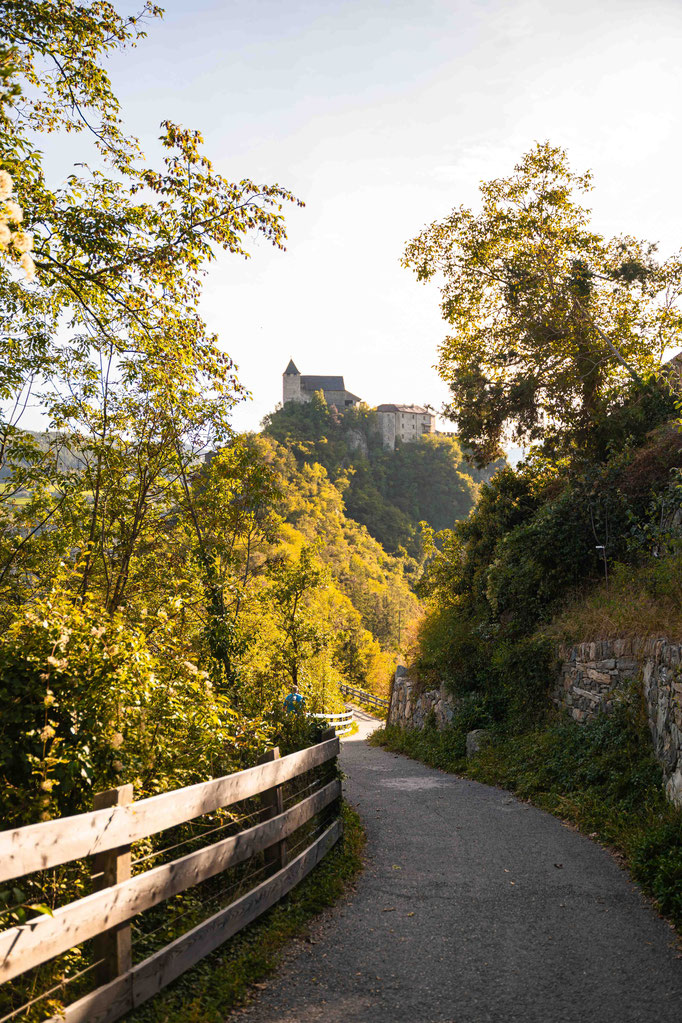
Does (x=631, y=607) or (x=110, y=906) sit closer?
(x=110, y=906)

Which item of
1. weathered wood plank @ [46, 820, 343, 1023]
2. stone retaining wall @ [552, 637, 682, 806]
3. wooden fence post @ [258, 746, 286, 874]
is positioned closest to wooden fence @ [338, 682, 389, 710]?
stone retaining wall @ [552, 637, 682, 806]

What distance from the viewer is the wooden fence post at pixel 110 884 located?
133 inches

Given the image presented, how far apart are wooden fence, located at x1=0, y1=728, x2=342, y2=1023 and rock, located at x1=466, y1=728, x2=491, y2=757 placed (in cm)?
917

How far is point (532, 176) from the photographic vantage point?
19.5 metres

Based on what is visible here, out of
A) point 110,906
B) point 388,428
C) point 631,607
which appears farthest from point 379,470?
point 110,906

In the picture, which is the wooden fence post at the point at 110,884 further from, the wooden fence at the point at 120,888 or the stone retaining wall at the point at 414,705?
the stone retaining wall at the point at 414,705

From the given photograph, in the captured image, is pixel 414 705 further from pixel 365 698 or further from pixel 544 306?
pixel 365 698

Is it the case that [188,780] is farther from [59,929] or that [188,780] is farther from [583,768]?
[583,768]

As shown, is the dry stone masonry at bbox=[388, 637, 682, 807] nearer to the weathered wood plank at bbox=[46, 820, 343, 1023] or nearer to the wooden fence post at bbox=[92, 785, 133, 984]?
the weathered wood plank at bbox=[46, 820, 343, 1023]

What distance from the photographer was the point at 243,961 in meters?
4.34

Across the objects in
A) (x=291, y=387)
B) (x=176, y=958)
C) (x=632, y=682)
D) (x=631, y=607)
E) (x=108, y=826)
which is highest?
(x=291, y=387)

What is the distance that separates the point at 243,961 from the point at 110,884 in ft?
4.46

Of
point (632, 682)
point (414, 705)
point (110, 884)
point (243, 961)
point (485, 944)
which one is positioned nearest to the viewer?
point (110, 884)

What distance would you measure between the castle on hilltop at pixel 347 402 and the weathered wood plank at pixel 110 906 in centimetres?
13555
